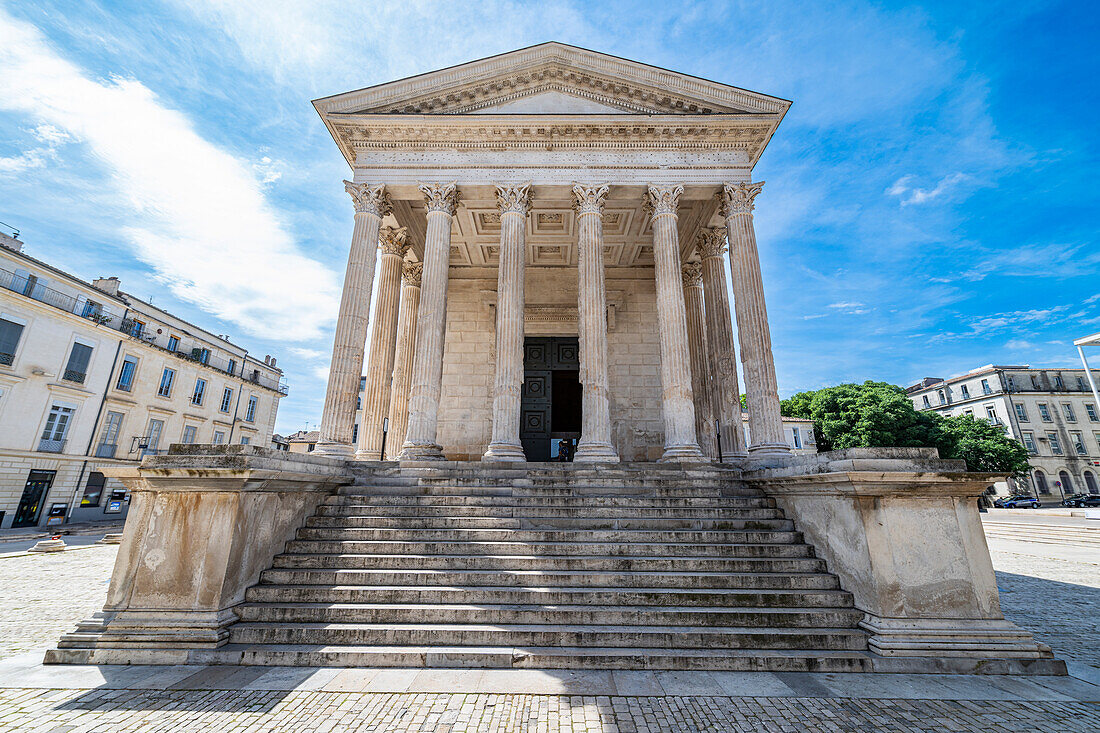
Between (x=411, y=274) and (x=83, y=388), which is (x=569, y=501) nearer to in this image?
(x=411, y=274)

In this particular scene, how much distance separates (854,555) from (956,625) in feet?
3.31

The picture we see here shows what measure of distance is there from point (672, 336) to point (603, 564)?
6586 millimetres

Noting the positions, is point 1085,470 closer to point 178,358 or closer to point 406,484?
point 406,484

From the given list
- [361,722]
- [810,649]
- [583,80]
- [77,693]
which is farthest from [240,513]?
[583,80]

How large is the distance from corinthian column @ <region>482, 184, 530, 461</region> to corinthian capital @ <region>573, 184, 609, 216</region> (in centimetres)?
141

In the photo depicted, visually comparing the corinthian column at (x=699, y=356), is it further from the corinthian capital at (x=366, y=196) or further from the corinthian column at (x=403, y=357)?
the corinthian capital at (x=366, y=196)

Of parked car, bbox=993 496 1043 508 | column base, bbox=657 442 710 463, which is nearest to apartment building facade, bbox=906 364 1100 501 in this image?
parked car, bbox=993 496 1043 508

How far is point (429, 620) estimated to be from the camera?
5.08 meters

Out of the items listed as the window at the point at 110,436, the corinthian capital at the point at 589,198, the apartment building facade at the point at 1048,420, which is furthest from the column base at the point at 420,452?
the apartment building facade at the point at 1048,420

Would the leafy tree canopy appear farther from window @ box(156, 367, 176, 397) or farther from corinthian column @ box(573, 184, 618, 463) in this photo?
window @ box(156, 367, 176, 397)

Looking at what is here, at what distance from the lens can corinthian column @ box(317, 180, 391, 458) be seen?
10414mm

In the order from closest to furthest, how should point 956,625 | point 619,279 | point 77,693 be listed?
point 77,693, point 956,625, point 619,279

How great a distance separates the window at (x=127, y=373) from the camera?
76.4ft

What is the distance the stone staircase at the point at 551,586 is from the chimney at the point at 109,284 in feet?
86.1
